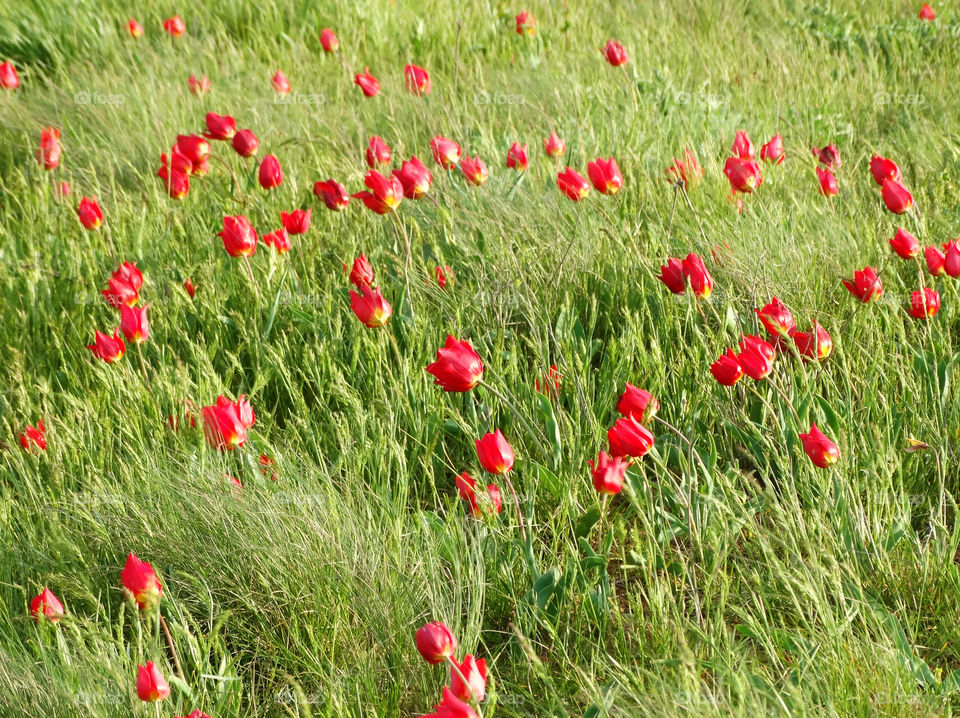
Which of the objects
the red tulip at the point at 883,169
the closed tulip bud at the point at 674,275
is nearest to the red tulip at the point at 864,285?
the closed tulip bud at the point at 674,275

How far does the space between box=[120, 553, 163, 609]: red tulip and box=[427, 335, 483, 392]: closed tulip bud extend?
490mm

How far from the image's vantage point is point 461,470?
187cm

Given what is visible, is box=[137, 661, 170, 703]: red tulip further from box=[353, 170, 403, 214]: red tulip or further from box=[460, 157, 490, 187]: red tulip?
box=[460, 157, 490, 187]: red tulip

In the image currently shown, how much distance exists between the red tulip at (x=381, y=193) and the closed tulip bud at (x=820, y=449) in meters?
1.11

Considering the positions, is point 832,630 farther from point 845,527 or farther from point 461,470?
point 461,470

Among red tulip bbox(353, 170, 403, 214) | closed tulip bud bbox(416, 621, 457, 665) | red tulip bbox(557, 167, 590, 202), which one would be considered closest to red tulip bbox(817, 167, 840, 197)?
red tulip bbox(557, 167, 590, 202)

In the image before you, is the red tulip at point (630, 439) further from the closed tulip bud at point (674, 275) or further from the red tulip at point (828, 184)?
the red tulip at point (828, 184)

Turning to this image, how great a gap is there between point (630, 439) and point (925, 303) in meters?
0.73

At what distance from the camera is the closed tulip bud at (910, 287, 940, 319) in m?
1.76

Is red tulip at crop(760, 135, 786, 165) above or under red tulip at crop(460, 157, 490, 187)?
under

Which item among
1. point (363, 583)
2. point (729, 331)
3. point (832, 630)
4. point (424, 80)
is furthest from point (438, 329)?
point (424, 80)

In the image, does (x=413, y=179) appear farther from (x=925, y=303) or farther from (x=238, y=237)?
(x=925, y=303)

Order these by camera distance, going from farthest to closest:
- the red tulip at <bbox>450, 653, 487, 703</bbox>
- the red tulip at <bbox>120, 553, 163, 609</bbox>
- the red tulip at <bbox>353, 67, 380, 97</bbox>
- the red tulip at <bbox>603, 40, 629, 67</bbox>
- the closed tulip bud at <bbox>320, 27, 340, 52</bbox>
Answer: the closed tulip bud at <bbox>320, 27, 340, 52</bbox> → the red tulip at <bbox>353, 67, 380, 97</bbox> → the red tulip at <bbox>603, 40, 629, 67</bbox> → the red tulip at <bbox>120, 553, 163, 609</bbox> → the red tulip at <bbox>450, 653, 487, 703</bbox>

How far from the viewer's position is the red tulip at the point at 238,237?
217 centimetres
